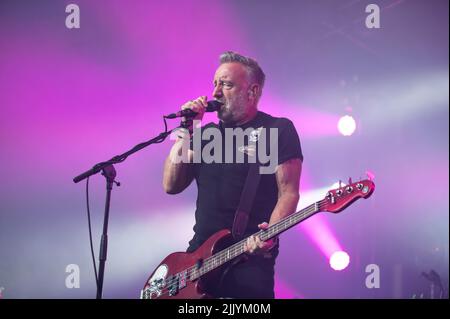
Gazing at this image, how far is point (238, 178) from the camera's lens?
306cm

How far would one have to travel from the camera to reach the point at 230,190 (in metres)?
3.06

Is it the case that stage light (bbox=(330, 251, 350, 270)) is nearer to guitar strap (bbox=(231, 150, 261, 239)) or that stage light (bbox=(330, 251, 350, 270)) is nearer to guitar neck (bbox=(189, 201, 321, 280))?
guitar strap (bbox=(231, 150, 261, 239))

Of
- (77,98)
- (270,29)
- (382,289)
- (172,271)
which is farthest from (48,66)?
(382,289)

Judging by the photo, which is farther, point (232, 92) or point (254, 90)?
point (254, 90)

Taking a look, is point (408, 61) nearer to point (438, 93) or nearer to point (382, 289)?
point (438, 93)

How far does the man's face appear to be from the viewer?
126 inches

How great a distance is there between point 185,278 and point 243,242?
42 centimetres

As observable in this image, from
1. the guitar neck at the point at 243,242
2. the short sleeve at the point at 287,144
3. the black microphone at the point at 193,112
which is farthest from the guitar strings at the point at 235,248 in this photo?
the black microphone at the point at 193,112

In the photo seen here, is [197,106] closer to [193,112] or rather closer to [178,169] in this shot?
[193,112]

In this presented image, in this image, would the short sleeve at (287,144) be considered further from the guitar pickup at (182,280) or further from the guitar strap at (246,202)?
the guitar pickup at (182,280)

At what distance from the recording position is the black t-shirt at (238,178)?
301cm

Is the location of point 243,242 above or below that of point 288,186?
below

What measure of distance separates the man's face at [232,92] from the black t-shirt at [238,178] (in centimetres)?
9

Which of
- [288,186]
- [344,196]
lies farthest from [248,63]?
[344,196]
